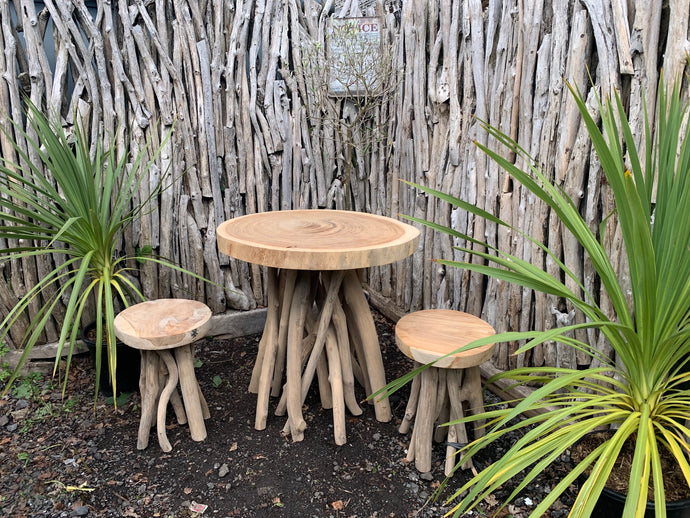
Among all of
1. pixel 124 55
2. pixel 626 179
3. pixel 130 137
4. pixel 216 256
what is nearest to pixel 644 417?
pixel 626 179

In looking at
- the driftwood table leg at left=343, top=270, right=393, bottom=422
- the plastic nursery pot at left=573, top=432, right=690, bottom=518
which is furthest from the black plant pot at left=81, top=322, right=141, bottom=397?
the plastic nursery pot at left=573, top=432, right=690, bottom=518

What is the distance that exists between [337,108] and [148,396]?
1888 mm

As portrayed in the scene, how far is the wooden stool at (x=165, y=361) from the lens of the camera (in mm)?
1754

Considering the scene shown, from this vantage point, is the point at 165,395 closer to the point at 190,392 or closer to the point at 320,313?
the point at 190,392

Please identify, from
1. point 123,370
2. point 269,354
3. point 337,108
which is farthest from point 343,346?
point 337,108

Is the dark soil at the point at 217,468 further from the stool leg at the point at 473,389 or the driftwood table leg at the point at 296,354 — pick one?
the stool leg at the point at 473,389

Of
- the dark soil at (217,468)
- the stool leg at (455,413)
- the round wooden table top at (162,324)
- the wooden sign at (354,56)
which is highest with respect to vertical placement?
the wooden sign at (354,56)

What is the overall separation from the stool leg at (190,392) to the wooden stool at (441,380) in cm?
83

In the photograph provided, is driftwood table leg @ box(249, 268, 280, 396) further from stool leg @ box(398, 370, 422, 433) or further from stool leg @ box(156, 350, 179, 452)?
stool leg @ box(398, 370, 422, 433)

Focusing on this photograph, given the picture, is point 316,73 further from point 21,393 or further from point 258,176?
point 21,393

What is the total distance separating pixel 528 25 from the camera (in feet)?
5.70

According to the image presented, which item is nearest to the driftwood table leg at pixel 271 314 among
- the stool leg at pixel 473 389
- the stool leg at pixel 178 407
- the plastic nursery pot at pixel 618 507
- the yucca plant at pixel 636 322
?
the stool leg at pixel 178 407

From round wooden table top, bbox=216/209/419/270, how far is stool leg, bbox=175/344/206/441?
45 cm

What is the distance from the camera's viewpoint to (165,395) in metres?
1.83
